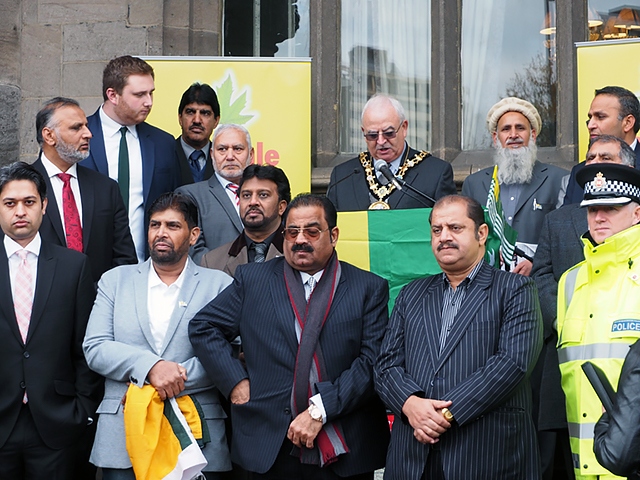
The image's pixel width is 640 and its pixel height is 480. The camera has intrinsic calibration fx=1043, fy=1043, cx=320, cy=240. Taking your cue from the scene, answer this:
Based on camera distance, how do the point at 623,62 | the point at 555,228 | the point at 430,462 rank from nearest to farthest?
1. the point at 430,462
2. the point at 555,228
3. the point at 623,62

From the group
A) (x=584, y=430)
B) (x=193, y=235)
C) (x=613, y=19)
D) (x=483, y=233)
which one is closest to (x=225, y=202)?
(x=193, y=235)

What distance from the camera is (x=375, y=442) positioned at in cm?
509

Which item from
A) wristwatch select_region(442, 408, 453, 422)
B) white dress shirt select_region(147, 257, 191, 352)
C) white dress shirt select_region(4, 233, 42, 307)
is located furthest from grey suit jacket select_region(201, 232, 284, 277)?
wristwatch select_region(442, 408, 453, 422)

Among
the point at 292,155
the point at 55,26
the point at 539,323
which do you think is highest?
the point at 55,26

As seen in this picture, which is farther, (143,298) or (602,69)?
(602,69)

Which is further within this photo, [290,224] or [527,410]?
[290,224]

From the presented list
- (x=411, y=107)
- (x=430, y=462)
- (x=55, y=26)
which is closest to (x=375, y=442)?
(x=430, y=462)

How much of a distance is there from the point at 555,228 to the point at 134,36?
493cm

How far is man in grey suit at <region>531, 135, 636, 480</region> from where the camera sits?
17.0ft

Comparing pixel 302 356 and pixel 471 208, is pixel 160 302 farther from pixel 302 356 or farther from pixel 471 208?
pixel 471 208

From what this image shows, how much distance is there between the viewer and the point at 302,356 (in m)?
5.03

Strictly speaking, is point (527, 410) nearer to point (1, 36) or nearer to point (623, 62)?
point (623, 62)

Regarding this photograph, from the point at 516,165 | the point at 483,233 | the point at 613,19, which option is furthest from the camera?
the point at 613,19

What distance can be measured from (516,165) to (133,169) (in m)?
2.42
